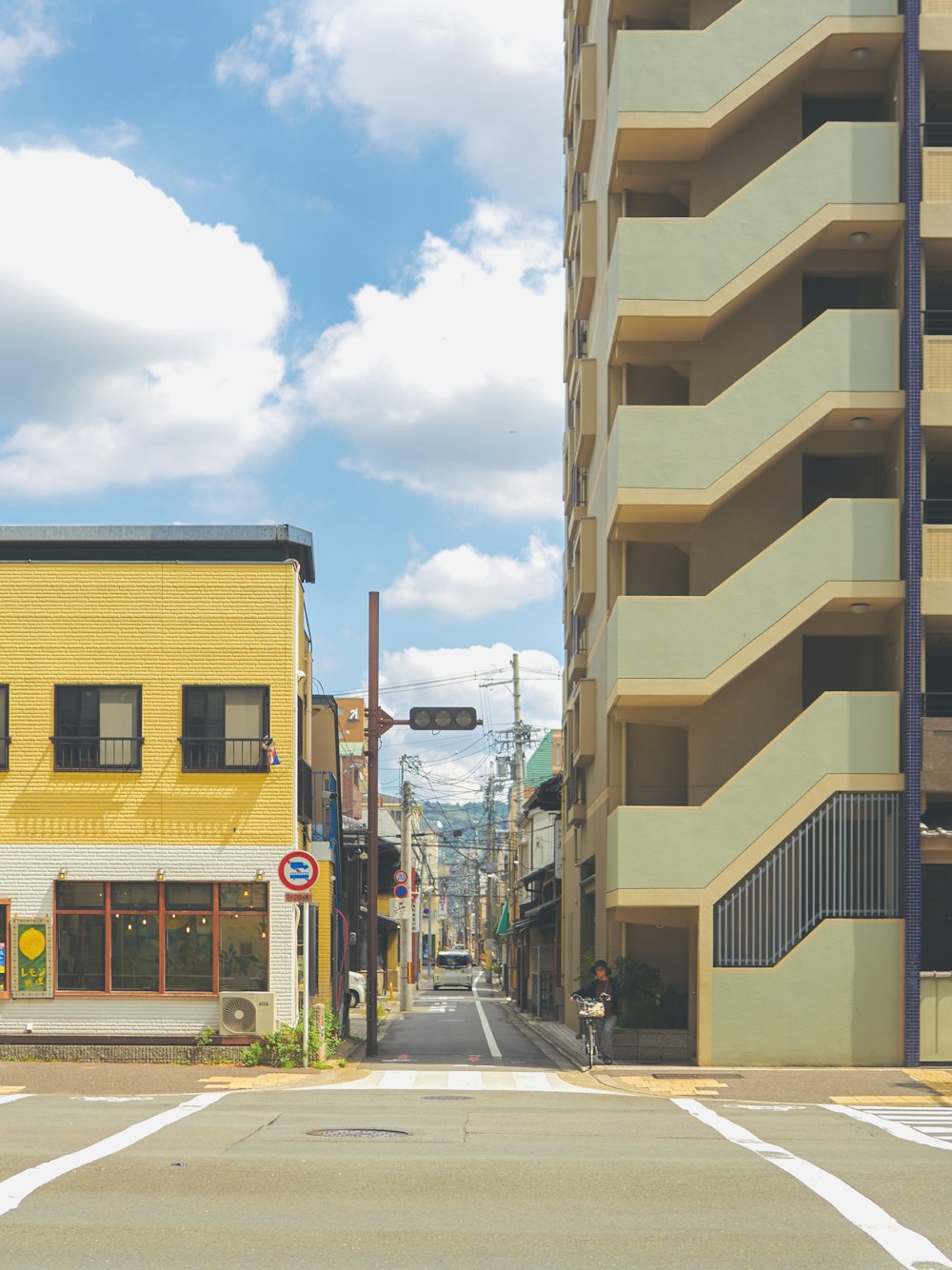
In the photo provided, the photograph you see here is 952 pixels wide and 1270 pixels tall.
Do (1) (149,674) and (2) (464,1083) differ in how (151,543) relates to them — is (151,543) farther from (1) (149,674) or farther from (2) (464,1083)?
(2) (464,1083)

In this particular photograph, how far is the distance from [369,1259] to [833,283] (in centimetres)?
2470

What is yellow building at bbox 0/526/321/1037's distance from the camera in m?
26.9

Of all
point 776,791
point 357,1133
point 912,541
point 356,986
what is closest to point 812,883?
point 776,791

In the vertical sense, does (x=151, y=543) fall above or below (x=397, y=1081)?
above

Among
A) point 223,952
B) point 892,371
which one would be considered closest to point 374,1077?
point 223,952

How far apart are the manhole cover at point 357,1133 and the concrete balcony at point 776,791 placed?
36.3 ft

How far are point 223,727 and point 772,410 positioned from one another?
10927 millimetres

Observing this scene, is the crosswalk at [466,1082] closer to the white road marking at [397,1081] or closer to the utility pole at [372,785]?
the white road marking at [397,1081]

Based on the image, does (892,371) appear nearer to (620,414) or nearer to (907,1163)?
(620,414)

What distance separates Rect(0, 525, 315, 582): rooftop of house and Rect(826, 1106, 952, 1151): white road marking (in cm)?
1425

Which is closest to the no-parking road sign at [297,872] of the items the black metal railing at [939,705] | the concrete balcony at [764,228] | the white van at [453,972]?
the concrete balcony at [764,228]

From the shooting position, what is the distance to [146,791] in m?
27.4

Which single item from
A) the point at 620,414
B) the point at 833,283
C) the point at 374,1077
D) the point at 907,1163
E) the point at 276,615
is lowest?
the point at 374,1077

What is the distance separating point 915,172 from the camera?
27.6 m
